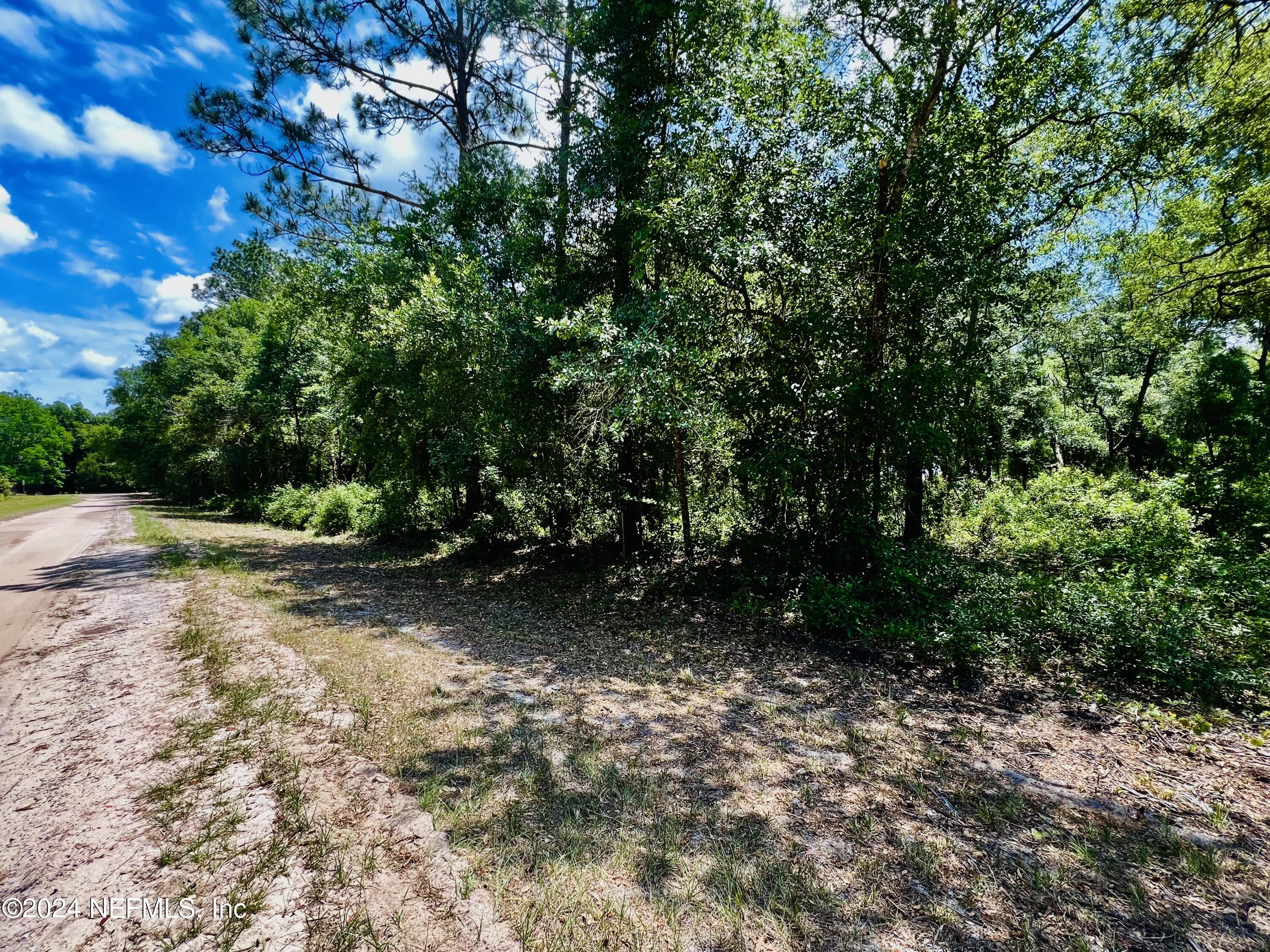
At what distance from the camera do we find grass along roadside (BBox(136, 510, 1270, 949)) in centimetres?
216

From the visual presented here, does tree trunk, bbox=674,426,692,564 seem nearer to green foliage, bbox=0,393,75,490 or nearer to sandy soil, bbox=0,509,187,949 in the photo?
sandy soil, bbox=0,509,187,949

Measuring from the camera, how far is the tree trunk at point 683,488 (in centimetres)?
817

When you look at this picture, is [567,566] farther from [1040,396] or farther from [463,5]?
[1040,396]

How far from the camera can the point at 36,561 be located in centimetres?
1021

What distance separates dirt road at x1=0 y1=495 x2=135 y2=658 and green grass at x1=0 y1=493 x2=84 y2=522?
96 centimetres

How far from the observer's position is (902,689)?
15.4 feet

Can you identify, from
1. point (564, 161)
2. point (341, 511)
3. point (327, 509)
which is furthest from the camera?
point (327, 509)

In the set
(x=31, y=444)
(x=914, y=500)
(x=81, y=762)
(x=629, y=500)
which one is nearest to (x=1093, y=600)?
(x=914, y=500)

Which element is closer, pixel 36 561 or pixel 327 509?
pixel 36 561

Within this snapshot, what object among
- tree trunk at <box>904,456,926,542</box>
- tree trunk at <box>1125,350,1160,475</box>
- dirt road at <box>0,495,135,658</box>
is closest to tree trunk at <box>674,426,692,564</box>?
tree trunk at <box>904,456,926,542</box>

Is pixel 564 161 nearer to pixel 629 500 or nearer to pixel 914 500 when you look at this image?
pixel 629 500

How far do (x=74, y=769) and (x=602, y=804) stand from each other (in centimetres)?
332

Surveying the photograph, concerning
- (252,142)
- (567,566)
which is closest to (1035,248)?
(567,566)

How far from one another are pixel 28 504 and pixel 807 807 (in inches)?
1683
